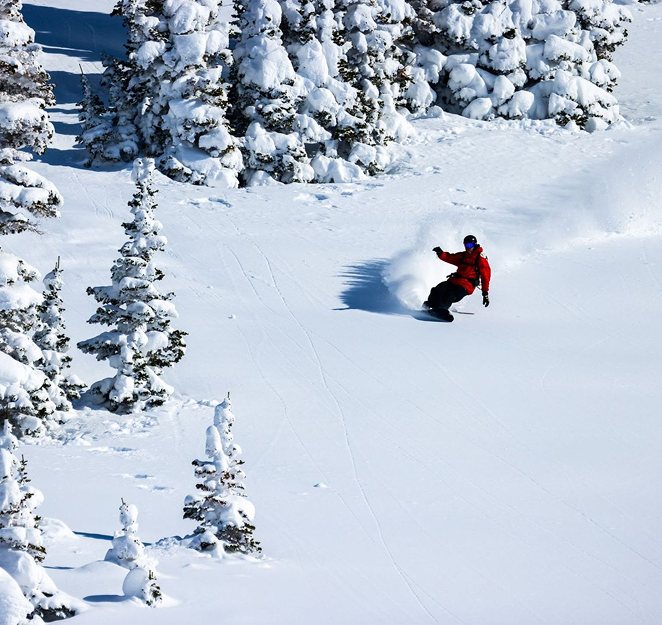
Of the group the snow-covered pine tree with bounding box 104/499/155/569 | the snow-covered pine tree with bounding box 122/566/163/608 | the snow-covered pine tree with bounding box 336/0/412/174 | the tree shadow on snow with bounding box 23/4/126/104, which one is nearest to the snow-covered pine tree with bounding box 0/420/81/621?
the snow-covered pine tree with bounding box 122/566/163/608

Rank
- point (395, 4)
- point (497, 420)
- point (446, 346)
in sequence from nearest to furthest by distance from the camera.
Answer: point (497, 420) → point (446, 346) → point (395, 4)

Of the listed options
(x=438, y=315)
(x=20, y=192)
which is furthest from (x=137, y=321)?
(x=438, y=315)

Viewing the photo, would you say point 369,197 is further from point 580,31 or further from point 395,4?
point 580,31

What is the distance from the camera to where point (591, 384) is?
14.3 m

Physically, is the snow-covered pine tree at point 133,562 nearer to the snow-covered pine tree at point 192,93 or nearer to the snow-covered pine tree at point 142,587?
the snow-covered pine tree at point 142,587

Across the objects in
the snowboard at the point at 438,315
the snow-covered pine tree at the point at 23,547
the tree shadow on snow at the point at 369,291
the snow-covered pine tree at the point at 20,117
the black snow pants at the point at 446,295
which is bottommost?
the tree shadow on snow at the point at 369,291

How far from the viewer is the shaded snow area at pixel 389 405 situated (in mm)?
8047

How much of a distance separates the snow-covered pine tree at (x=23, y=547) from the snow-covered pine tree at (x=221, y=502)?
179cm

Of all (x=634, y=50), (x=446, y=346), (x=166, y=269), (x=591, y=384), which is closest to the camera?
(x=591, y=384)

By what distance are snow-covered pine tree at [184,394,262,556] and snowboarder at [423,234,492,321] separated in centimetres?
981

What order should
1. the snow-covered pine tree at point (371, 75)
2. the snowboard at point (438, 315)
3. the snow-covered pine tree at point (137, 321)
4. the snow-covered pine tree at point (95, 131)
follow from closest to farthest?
the snow-covered pine tree at point (137, 321), the snowboard at point (438, 315), the snow-covered pine tree at point (95, 131), the snow-covered pine tree at point (371, 75)

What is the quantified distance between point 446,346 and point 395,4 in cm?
1839

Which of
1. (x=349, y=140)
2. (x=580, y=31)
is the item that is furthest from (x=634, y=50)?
(x=349, y=140)

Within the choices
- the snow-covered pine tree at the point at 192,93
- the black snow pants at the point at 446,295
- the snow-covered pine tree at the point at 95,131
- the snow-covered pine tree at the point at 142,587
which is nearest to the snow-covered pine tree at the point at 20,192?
the snow-covered pine tree at the point at 142,587
